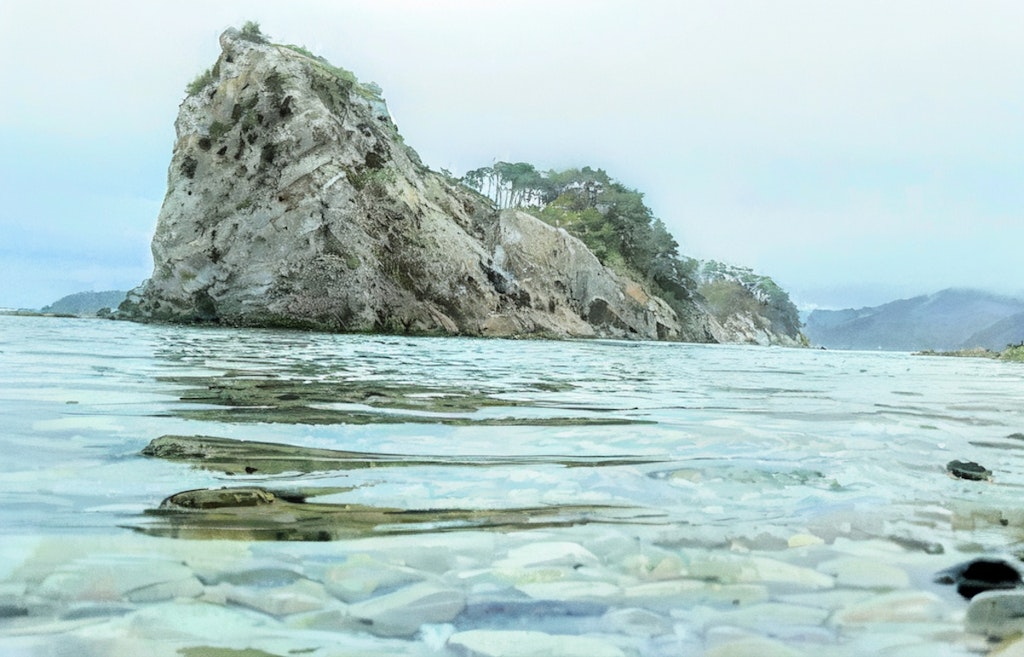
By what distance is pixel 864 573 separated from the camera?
181 centimetres

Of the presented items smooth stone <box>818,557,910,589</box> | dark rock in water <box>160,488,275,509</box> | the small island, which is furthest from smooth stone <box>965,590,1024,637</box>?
the small island

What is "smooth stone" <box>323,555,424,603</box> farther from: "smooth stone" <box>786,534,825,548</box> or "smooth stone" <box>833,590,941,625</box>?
"smooth stone" <box>786,534,825,548</box>

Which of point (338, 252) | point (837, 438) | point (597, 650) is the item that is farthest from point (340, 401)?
point (338, 252)

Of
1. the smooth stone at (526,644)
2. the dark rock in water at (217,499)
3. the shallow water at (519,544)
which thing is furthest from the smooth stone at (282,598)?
the dark rock in water at (217,499)

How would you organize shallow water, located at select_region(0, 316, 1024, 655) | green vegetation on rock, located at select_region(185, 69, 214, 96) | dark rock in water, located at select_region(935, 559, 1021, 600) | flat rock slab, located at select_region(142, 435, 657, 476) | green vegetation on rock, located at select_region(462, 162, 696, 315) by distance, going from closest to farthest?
1. shallow water, located at select_region(0, 316, 1024, 655)
2. dark rock in water, located at select_region(935, 559, 1021, 600)
3. flat rock slab, located at select_region(142, 435, 657, 476)
4. green vegetation on rock, located at select_region(185, 69, 214, 96)
5. green vegetation on rock, located at select_region(462, 162, 696, 315)

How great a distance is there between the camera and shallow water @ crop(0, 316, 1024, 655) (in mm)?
1418

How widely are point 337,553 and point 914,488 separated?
7.59 ft

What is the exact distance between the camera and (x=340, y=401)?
17.5ft

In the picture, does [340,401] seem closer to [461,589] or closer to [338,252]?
[461,589]

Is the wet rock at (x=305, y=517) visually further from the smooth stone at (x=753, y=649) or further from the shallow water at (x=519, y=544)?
the smooth stone at (x=753, y=649)

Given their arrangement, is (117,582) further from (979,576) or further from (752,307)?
(752,307)

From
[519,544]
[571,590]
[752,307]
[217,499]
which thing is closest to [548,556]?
[519,544]

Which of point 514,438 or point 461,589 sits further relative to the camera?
point 514,438

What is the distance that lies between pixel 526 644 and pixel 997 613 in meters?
1.03
